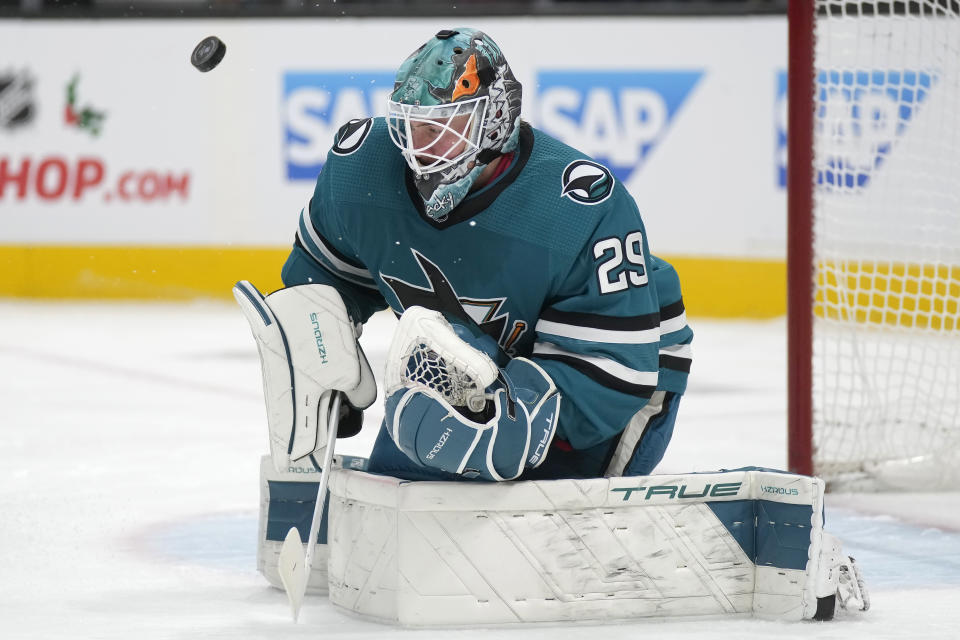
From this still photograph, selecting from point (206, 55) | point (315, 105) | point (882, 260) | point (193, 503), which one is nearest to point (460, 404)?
point (206, 55)

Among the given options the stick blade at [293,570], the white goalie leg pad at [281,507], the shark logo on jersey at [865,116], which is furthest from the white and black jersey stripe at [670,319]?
the shark logo on jersey at [865,116]

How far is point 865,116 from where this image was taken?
16.5 ft

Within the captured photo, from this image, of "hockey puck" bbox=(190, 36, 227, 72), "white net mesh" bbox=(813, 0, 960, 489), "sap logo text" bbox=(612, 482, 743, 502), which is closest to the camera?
"sap logo text" bbox=(612, 482, 743, 502)

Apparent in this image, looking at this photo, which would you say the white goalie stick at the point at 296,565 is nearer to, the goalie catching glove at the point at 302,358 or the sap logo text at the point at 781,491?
the goalie catching glove at the point at 302,358

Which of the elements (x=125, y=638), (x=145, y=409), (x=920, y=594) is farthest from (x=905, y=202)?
(x=125, y=638)

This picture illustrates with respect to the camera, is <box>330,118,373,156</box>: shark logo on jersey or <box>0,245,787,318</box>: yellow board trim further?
<box>0,245,787,318</box>: yellow board trim

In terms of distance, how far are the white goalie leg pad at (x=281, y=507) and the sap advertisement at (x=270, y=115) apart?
15.0 feet

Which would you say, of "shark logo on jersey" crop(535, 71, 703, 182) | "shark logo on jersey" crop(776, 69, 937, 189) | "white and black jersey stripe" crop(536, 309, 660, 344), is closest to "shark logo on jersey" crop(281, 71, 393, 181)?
"shark logo on jersey" crop(535, 71, 703, 182)

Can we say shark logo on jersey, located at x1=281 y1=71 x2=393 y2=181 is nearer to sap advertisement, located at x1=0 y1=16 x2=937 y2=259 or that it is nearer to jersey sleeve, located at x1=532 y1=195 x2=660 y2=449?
sap advertisement, located at x1=0 y1=16 x2=937 y2=259

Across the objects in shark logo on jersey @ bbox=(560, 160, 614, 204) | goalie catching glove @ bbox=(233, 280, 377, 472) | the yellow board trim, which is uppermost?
shark logo on jersey @ bbox=(560, 160, 614, 204)

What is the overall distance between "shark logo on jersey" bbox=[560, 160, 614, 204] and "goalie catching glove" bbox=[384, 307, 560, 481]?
238mm

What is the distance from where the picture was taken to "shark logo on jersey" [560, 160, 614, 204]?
1.91 metres

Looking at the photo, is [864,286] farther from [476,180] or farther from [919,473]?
[476,180]

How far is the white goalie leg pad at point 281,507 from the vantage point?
6.96 ft
